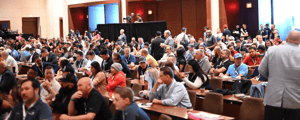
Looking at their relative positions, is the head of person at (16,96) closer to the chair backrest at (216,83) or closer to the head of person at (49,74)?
the head of person at (49,74)

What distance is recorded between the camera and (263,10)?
61.8 ft

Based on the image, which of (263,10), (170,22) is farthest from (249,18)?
(170,22)

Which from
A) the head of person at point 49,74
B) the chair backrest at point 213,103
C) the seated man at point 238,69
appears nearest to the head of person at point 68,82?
the head of person at point 49,74

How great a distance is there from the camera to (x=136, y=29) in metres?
17.9

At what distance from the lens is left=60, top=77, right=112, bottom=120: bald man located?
3.92 meters

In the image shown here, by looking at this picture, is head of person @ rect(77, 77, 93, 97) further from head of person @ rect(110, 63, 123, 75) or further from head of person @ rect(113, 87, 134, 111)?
head of person @ rect(110, 63, 123, 75)

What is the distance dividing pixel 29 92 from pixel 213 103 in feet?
8.89

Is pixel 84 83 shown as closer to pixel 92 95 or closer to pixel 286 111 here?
pixel 92 95

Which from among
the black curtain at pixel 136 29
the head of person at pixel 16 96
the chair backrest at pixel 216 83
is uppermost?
the black curtain at pixel 136 29

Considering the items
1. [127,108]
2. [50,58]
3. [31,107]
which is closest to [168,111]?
[127,108]

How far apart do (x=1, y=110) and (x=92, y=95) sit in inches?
48.0

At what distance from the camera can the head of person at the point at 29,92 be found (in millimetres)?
3602

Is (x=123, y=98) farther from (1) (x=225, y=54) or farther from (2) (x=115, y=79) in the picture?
(1) (x=225, y=54)

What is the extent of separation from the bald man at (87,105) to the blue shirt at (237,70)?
13.6 feet
